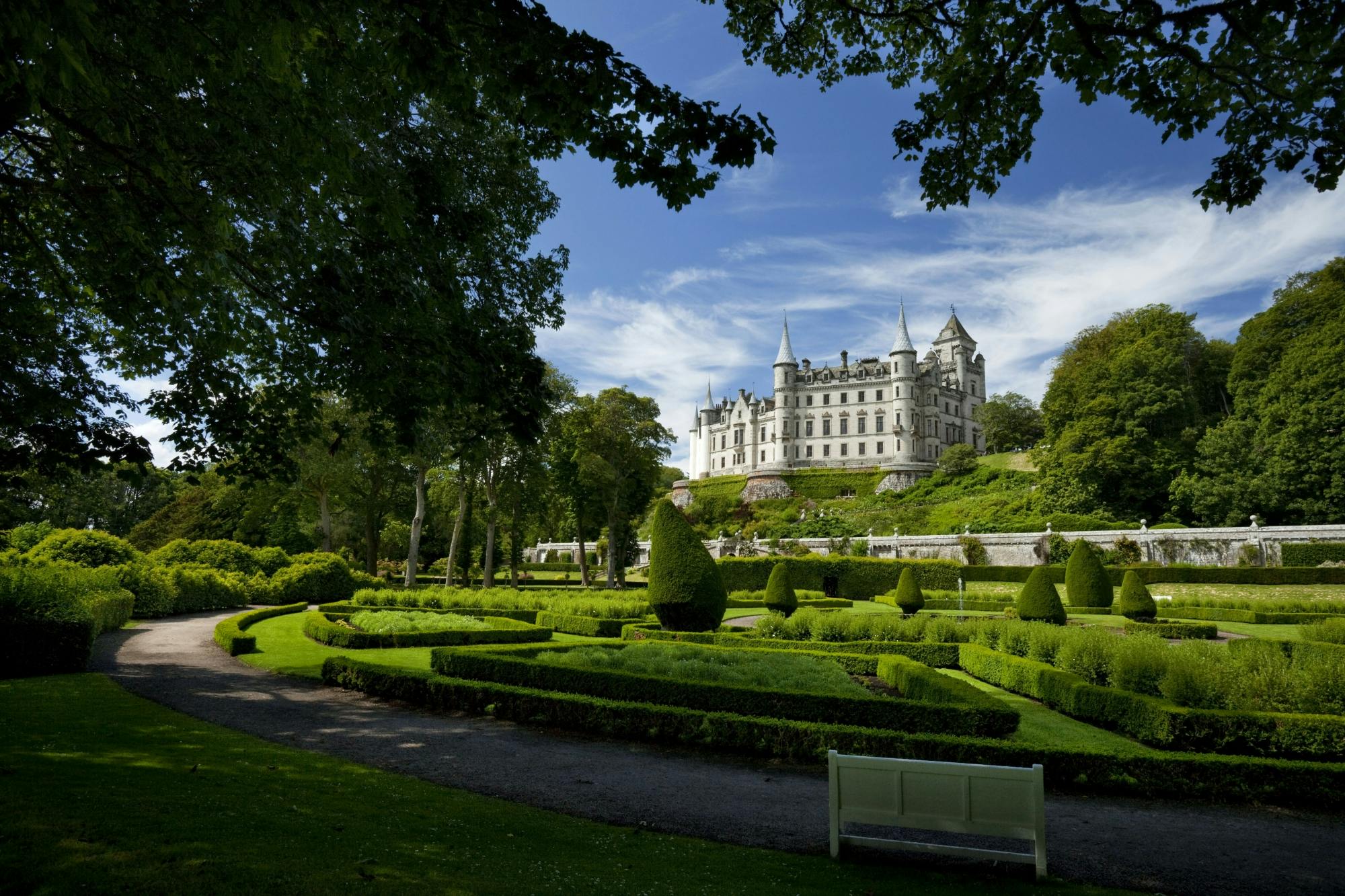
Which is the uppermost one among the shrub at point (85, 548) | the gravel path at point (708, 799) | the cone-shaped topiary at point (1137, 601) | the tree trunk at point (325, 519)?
the tree trunk at point (325, 519)

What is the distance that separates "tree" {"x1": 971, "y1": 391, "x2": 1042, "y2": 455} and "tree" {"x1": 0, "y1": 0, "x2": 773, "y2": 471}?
263 ft

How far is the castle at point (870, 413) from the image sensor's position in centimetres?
8244

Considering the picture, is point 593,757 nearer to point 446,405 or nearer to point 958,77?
point 446,405

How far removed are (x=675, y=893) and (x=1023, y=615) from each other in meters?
18.5

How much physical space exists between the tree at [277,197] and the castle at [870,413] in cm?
7420

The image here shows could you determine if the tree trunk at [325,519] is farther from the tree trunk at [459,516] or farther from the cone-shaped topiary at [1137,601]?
the cone-shaped topiary at [1137,601]

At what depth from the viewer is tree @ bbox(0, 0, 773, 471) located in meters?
4.18

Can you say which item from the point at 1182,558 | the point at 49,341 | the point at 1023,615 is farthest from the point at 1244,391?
the point at 49,341

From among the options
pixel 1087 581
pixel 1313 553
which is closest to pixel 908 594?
pixel 1087 581

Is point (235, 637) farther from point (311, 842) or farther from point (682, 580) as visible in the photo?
point (311, 842)

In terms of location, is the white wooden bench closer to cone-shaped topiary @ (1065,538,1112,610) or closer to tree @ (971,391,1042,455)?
cone-shaped topiary @ (1065,538,1112,610)

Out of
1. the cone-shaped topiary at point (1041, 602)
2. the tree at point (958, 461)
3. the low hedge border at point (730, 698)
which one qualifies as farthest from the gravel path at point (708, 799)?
the tree at point (958, 461)

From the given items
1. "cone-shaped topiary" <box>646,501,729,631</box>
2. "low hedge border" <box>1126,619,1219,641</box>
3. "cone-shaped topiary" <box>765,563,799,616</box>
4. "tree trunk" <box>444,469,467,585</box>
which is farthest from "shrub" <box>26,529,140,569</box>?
"low hedge border" <box>1126,619,1219,641</box>

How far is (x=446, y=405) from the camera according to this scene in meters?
7.27
